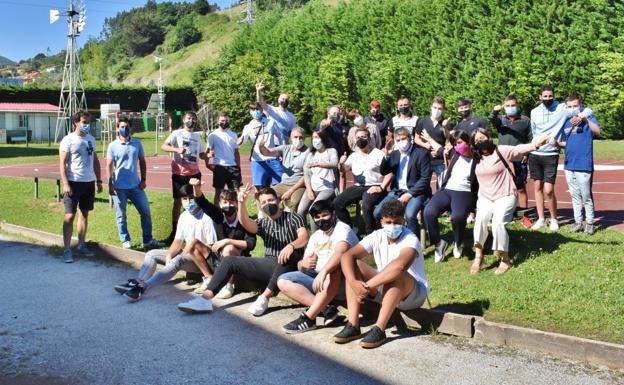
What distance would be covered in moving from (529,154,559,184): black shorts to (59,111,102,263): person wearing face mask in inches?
257

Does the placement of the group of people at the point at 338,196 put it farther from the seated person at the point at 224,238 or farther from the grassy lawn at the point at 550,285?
the grassy lawn at the point at 550,285

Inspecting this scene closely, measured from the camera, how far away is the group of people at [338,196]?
666 cm

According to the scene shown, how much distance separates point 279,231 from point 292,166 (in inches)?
102

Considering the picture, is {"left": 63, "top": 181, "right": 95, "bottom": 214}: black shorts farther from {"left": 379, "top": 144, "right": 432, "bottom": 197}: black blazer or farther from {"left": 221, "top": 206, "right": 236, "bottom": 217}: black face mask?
{"left": 379, "top": 144, "right": 432, "bottom": 197}: black blazer

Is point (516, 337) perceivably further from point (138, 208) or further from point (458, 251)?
point (138, 208)

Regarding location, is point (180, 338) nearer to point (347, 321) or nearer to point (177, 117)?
point (347, 321)

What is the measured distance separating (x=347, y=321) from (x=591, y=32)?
21.8 metres

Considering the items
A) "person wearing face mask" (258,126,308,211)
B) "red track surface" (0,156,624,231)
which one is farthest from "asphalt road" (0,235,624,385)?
"red track surface" (0,156,624,231)

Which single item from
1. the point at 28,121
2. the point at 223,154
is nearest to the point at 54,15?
the point at 28,121

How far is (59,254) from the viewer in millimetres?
10625

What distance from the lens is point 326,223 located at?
704 cm

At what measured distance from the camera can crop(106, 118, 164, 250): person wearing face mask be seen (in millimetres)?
10383

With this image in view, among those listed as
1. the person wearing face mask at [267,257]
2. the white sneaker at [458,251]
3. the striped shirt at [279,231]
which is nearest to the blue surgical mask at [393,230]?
the person wearing face mask at [267,257]

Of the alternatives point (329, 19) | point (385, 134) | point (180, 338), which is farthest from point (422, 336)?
point (329, 19)
